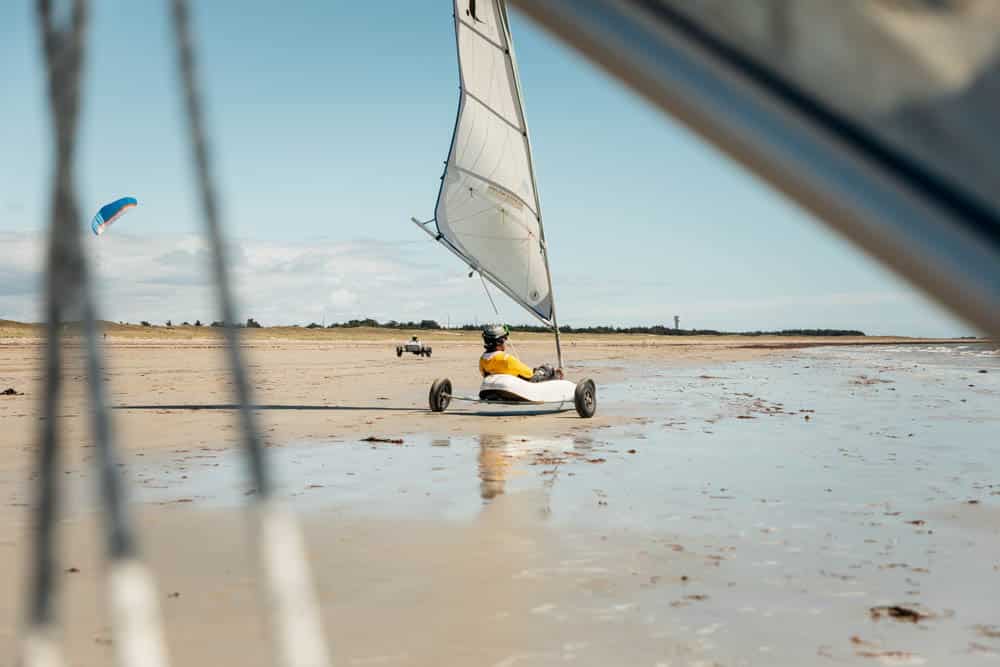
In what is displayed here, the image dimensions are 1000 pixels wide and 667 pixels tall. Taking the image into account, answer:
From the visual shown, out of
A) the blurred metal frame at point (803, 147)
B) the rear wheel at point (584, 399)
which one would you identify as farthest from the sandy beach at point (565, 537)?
the blurred metal frame at point (803, 147)

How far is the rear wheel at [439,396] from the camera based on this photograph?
13.8 m

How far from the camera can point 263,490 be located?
103cm

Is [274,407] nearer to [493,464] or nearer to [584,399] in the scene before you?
[584,399]

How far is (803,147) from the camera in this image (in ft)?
2.77

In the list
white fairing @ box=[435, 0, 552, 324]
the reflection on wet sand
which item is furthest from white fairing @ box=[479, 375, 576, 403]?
white fairing @ box=[435, 0, 552, 324]

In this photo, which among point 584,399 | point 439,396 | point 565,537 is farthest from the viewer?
point 439,396

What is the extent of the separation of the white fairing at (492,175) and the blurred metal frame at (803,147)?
1511 cm

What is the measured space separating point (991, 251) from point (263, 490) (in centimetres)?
79

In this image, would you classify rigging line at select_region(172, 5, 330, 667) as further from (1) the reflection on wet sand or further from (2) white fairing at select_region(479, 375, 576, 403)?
(2) white fairing at select_region(479, 375, 576, 403)

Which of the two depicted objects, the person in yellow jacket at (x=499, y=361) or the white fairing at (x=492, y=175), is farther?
the white fairing at (x=492, y=175)

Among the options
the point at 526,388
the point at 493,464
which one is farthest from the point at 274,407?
the point at 493,464

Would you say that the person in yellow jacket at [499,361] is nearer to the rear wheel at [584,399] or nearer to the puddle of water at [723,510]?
the rear wheel at [584,399]

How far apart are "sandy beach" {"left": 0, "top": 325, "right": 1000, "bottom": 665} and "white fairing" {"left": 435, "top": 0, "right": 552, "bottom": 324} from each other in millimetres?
4199

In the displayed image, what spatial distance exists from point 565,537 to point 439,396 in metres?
8.26
